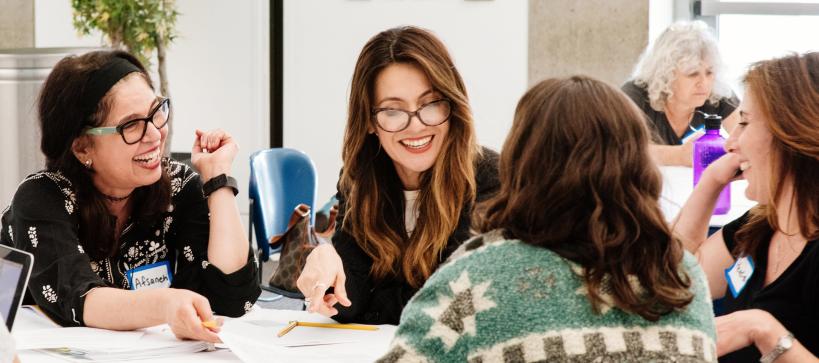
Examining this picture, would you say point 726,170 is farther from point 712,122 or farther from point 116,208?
point 116,208

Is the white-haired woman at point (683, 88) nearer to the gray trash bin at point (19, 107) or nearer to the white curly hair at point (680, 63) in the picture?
the white curly hair at point (680, 63)

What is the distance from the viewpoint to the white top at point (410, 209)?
2.28m

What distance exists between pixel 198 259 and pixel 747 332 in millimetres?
1273

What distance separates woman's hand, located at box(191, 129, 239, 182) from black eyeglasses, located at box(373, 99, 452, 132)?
407 millimetres

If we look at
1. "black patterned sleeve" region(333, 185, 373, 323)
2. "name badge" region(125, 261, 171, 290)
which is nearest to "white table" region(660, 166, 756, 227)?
"black patterned sleeve" region(333, 185, 373, 323)

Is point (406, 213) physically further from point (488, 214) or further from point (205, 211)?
point (488, 214)

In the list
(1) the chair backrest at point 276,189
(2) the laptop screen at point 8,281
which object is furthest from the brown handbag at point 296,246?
(2) the laptop screen at point 8,281

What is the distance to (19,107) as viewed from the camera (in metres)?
3.91

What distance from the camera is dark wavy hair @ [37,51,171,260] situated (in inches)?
87.0

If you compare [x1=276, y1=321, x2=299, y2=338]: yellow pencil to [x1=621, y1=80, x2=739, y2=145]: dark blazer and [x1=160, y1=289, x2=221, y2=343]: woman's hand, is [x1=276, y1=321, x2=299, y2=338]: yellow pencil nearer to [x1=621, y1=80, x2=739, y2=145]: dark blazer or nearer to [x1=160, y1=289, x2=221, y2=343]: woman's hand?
[x1=160, y1=289, x2=221, y2=343]: woman's hand

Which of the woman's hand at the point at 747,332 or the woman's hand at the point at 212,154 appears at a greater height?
the woman's hand at the point at 212,154

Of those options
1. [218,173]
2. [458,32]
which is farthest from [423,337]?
[458,32]

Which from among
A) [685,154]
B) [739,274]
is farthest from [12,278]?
[685,154]

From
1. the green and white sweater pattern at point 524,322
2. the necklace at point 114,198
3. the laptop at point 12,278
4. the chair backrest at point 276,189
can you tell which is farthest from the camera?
the chair backrest at point 276,189
